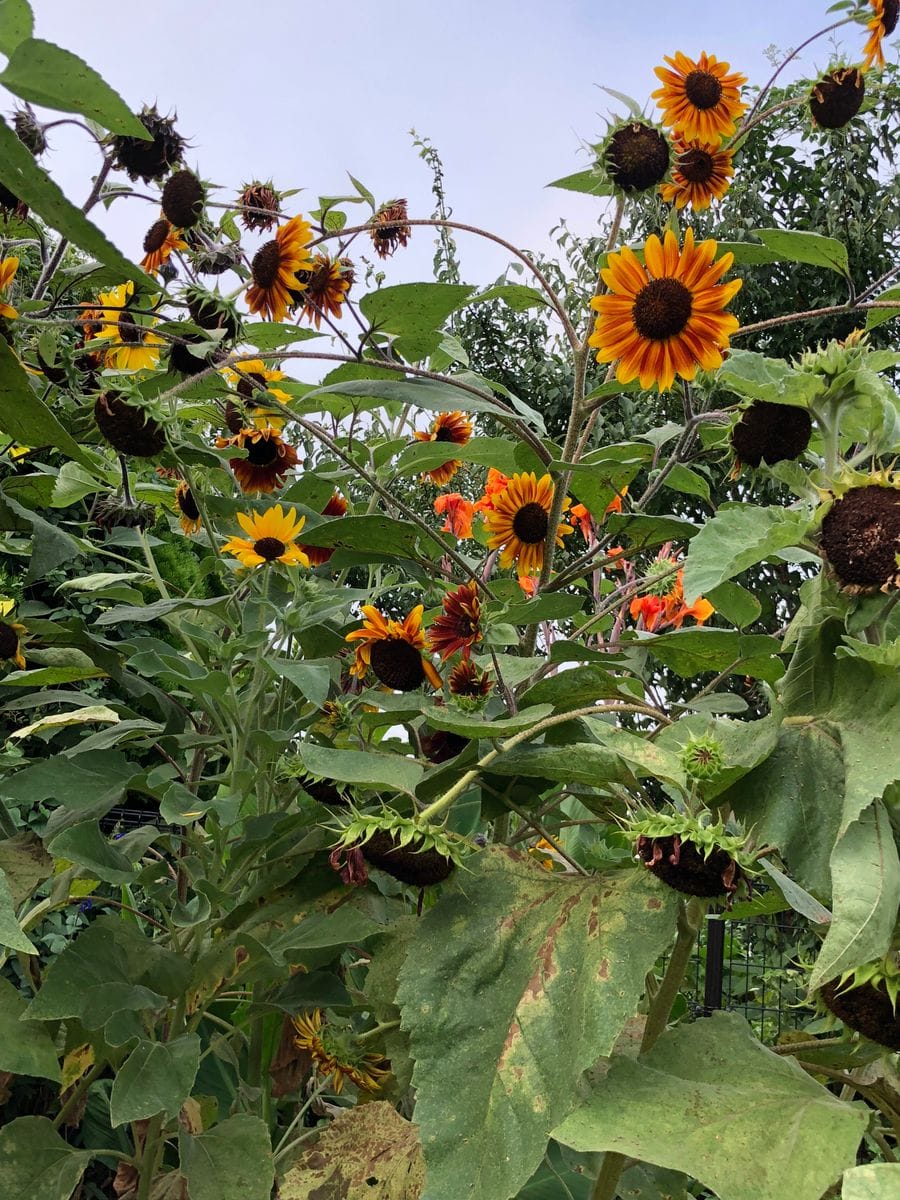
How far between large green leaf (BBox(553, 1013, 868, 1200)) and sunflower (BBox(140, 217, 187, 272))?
33.5 inches

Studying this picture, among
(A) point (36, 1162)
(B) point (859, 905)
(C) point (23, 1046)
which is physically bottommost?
(A) point (36, 1162)

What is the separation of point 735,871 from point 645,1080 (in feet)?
0.44

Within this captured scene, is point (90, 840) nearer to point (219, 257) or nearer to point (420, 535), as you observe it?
point (420, 535)

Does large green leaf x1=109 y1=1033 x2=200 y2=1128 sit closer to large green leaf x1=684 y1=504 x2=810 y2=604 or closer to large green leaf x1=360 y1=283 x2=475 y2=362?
large green leaf x1=684 y1=504 x2=810 y2=604

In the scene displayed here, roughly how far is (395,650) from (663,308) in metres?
0.37

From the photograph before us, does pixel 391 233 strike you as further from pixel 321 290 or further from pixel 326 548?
pixel 326 548

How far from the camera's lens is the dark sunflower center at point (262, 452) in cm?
108

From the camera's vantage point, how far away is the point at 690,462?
1.03 m

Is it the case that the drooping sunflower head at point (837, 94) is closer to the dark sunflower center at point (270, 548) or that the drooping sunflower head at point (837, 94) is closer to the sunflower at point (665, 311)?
the sunflower at point (665, 311)

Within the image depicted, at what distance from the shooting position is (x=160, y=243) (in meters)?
1.10

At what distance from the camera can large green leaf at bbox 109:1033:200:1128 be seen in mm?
699

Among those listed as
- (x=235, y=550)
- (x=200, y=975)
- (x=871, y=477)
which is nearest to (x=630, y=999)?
(x=871, y=477)

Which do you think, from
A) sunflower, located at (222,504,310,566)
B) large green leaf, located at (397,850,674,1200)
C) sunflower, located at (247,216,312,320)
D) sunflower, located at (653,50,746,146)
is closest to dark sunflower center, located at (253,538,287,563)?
sunflower, located at (222,504,310,566)

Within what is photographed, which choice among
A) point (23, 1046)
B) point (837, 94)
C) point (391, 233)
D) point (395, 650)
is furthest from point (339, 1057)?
point (837, 94)
